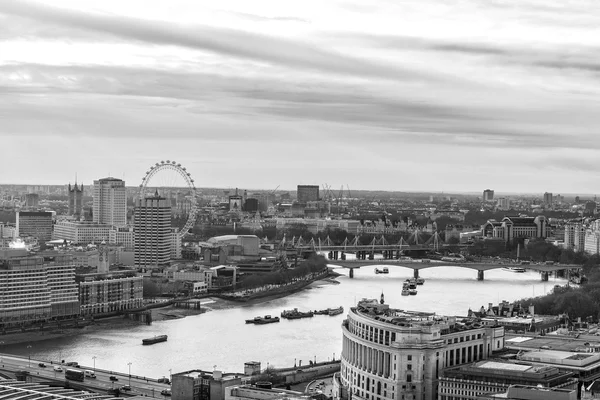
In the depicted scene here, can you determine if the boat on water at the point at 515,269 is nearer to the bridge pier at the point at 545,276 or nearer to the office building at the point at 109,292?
the bridge pier at the point at 545,276

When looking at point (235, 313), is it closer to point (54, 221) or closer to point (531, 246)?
point (531, 246)

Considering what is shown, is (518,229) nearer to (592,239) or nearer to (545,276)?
(592,239)

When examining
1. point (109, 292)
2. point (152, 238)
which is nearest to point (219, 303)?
point (109, 292)

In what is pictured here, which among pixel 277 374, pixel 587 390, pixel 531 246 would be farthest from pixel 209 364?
pixel 531 246

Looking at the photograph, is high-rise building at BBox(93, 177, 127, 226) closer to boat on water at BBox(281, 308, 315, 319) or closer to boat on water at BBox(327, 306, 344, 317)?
boat on water at BBox(281, 308, 315, 319)

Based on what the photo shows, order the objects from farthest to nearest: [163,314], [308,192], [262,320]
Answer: [308,192] → [163,314] → [262,320]

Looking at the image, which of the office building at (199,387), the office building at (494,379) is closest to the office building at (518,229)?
the office building at (494,379)
